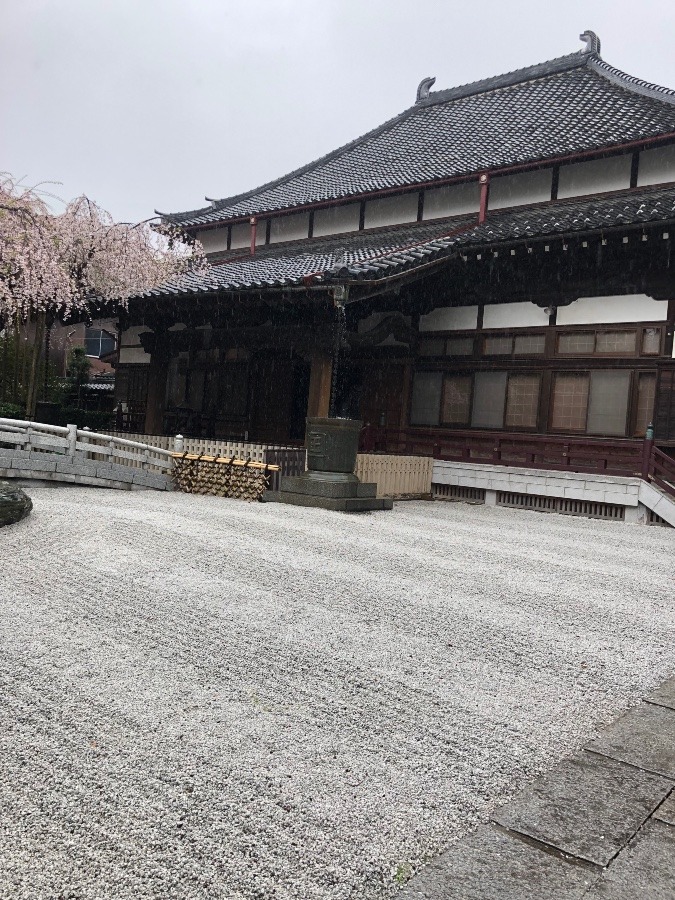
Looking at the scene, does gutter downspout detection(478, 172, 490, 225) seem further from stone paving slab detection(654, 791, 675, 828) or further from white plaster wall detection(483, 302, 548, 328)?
stone paving slab detection(654, 791, 675, 828)

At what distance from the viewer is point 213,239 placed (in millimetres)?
21359

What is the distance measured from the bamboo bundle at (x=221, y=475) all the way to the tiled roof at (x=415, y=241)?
316 cm

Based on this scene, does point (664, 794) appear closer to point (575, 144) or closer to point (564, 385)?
point (564, 385)

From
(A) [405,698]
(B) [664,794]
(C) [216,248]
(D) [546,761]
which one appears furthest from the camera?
(C) [216,248]

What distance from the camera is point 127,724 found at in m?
3.14

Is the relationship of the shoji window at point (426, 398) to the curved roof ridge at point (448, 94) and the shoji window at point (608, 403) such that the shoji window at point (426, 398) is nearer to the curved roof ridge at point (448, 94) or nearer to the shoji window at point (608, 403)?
the shoji window at point (608, 403)

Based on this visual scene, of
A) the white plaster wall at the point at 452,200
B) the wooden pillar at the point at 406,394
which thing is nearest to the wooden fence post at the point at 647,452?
the wooden pillar at the point at 406,394

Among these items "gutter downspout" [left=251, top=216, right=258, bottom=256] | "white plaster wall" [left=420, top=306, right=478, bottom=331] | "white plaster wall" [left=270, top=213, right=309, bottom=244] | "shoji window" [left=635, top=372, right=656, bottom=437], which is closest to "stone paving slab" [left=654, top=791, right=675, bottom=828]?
"shoji window" [left=635, top=372, right=656, bottom=437]

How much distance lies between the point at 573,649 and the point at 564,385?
28.7 feet

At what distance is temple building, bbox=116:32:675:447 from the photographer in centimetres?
1184

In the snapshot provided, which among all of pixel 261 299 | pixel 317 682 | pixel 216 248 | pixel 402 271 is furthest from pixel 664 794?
pixel 216 248

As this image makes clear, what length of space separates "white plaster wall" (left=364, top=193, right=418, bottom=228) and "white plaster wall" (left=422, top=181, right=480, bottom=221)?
349 mm

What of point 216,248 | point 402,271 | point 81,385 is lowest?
point 81,385

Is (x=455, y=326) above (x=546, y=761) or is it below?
above
